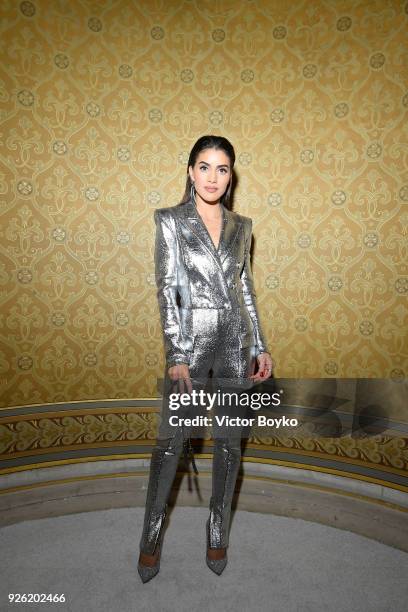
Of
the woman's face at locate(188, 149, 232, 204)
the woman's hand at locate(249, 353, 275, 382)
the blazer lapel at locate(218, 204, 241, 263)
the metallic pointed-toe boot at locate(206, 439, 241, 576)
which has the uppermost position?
the woman's face at locate(188, 149, 232, 204)

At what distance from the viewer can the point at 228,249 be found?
1745 mm

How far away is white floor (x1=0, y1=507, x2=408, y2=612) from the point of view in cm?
156

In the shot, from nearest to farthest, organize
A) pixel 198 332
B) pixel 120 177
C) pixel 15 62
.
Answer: pixel 198 332 < pixel 15 62 < pixel 120 177

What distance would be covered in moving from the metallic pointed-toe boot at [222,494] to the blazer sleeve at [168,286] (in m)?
0.47

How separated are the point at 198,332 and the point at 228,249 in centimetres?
38

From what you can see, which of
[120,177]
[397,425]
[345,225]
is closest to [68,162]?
[120,177]

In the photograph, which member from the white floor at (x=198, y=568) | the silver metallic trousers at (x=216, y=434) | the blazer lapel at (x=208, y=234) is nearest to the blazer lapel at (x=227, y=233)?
the blazer lapel at (x=208, y=234)

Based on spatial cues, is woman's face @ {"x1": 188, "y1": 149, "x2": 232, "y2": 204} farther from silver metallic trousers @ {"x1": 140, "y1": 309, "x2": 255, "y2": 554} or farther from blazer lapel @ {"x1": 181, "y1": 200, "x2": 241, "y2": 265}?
silver metallic trousers @ {"x1": 140, "y1": 309, "x2": 255, "y2": 554}

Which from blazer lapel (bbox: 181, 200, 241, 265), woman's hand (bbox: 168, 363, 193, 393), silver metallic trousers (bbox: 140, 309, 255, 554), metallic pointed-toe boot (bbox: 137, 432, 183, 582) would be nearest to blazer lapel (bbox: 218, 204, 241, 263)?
blazer lapel (bbox: 181, 200, 241, 265)

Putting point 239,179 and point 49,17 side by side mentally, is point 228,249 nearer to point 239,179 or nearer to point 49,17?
point 239,179

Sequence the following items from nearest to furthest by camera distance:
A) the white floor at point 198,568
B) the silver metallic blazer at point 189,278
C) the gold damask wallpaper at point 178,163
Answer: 1. the white floor at point 198,568
2. the silver metallic blazer at point 189,278
3. the gold damask wallpaper at point 178,163

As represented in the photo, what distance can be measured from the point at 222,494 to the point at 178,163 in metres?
1.95

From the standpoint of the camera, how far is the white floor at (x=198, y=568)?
156cm

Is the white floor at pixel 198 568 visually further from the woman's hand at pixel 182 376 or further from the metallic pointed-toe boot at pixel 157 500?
the woman's hand at pixel 182 376
